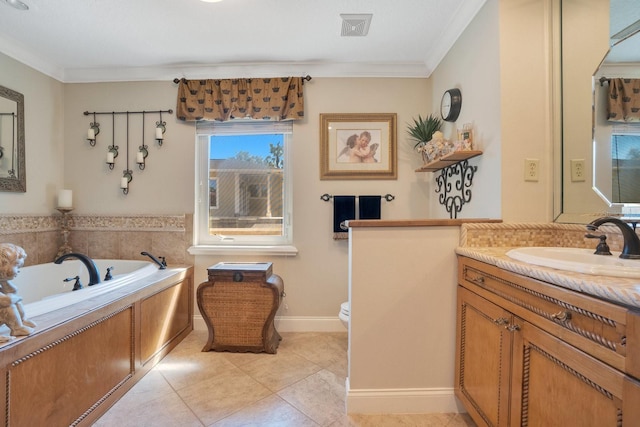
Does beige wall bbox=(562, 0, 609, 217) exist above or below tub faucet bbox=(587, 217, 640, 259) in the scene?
above

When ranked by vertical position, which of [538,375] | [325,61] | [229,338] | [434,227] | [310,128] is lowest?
[229,338]

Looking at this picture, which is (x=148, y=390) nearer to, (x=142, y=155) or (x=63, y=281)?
(x=63, y=281)

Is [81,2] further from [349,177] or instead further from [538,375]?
[538,375]

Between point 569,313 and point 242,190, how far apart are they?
2289 mm

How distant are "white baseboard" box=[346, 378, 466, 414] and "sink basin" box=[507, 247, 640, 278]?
32.9 inches

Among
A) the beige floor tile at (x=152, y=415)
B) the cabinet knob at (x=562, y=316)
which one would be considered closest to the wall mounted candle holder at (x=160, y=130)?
the beige floor tile at (x=152, y=415)

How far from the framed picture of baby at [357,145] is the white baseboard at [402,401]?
156 centimetres

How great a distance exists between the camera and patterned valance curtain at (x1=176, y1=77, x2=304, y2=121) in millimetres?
2316

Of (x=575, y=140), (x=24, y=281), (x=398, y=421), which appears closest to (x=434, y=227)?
(x=575, y=140)

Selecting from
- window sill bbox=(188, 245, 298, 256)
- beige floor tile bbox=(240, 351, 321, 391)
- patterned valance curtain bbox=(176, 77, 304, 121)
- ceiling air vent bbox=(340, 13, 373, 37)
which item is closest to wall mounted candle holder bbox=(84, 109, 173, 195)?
patterned valance curtain bbox=(176, 77, 304, 121)

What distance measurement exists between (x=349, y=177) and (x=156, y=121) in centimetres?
177

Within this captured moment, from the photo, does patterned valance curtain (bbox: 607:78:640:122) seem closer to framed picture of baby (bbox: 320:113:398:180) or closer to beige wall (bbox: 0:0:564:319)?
beige wall (bbox: 0:0:564:319)

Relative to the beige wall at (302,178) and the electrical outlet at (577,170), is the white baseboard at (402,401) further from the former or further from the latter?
the electrical outlet at (577,170)

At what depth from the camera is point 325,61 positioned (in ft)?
7.59
